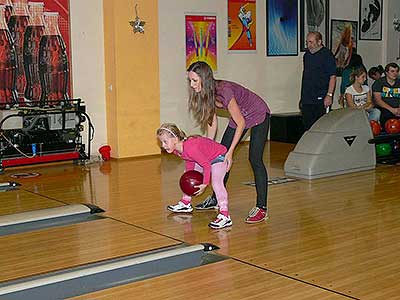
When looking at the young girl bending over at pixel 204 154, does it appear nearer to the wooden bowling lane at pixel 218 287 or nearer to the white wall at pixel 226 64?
the wooden bowling lane at pixel 218 287

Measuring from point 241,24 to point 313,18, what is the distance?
1478 millimetres

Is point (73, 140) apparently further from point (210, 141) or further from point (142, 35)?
point (210, 141)

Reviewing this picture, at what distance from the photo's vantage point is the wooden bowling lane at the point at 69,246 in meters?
4.10

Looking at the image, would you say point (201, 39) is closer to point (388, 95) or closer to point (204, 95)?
point (388, 95)

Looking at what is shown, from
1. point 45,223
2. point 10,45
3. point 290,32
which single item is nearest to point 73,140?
point 10,45

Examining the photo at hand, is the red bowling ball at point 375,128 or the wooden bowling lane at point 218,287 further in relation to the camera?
the red bowling ball at point 375,128

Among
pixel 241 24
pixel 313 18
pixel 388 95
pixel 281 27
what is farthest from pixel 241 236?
pixel 313 18

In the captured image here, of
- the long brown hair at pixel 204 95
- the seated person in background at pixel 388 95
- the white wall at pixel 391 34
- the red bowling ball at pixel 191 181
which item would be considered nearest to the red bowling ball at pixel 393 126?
the seated person in background at pixel 388 95

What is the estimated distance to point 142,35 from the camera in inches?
333

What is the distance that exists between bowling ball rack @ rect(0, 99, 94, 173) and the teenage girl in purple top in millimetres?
3225

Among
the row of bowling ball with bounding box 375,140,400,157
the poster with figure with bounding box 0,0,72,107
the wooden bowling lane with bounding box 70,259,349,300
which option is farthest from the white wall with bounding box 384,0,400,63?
the wooden bowling lane with bounding box 70,259,349,300

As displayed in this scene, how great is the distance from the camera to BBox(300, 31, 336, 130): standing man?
7352 mm

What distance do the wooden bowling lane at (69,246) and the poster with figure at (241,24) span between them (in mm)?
5165

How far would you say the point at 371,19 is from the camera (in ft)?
37.4
